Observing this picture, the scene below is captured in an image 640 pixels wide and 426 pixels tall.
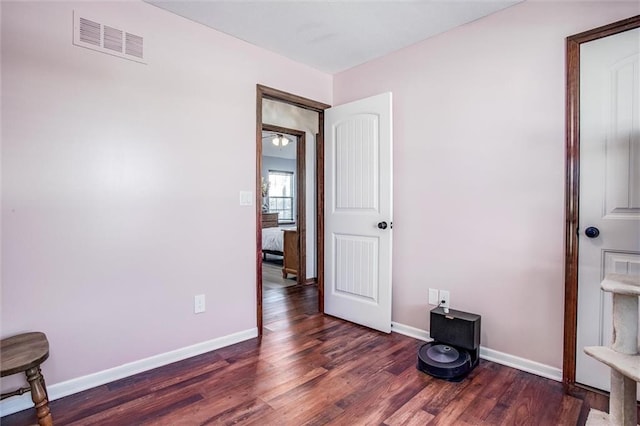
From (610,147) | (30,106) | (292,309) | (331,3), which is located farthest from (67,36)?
(610,147)

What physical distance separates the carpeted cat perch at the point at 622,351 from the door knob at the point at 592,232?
1.90ft

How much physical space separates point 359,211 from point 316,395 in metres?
1.57

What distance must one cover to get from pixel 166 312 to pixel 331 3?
230cm

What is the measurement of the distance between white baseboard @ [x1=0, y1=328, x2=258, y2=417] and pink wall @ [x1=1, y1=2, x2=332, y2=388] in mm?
40

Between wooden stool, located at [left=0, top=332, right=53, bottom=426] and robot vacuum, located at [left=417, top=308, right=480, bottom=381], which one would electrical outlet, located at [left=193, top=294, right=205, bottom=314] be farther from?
robot vacuum, located at [left=417, top=308, right=480, bottom=381]

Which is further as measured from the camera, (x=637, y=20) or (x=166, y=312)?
(x=166, y=312)

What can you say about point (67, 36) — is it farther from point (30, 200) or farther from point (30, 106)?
point (30, 200)

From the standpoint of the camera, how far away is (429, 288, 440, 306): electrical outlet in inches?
105

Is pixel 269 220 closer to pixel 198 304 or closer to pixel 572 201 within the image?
pixel 198 304

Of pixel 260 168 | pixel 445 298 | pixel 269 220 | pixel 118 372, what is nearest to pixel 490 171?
pixel 445 298

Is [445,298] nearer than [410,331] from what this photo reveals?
Yes

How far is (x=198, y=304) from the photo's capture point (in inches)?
97.1

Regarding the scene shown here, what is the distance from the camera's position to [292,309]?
352 centimetres

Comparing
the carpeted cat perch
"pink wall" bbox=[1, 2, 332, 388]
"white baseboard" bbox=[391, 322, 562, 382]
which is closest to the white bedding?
"pink wall" bbox=[1, 2, 332, 388]
